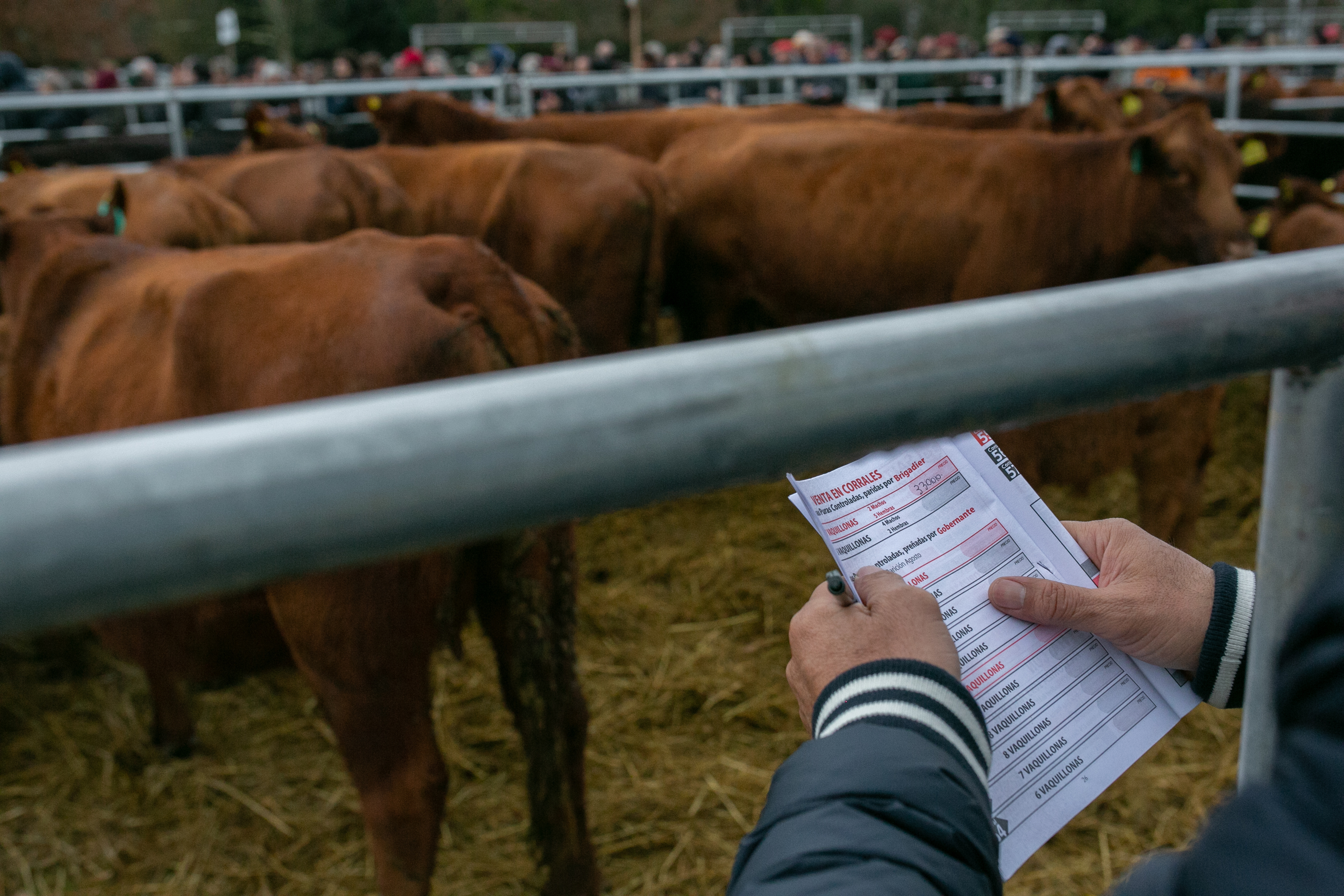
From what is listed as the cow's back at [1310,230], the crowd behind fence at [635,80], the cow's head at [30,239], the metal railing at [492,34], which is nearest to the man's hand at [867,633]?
the cow's head at [30,239]

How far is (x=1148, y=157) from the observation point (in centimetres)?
399

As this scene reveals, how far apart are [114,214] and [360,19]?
32.2 metres

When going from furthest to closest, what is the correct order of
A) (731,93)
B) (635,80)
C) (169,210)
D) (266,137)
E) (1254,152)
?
(731,93) → (635,80) → (266,137) → (1254,152) → (169,210)

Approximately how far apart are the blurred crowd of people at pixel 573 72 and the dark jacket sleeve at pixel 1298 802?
939 cm

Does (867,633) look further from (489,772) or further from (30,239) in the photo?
(30,239)

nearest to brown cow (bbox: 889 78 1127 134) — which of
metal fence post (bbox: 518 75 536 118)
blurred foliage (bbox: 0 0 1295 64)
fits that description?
metal fence post (bbox: 518 75 536 118)

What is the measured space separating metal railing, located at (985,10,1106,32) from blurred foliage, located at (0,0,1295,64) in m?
0.57

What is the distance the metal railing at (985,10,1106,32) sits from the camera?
30.8 meters

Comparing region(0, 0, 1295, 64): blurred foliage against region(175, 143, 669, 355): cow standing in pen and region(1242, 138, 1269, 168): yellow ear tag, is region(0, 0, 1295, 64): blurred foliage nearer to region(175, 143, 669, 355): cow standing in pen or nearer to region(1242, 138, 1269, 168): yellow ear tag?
region(175, 143, 669, 355): cow standing in pen

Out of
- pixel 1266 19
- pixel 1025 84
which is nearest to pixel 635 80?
pixel 1025 84

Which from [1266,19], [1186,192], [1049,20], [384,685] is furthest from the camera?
[1049,20]

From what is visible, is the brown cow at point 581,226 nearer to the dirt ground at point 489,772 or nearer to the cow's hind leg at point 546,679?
the dirt ground at point 489,772

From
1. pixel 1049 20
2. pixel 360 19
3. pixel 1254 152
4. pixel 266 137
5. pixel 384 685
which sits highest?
pixel 360 19

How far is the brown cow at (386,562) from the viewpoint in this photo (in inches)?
79.7
